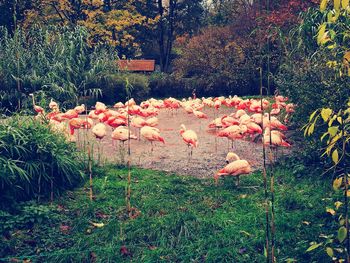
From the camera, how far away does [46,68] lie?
1009 cm

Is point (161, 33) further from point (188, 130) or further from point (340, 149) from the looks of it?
point (340, 149)

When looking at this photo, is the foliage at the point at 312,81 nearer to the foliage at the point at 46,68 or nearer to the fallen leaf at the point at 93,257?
the fallen leaf at the point at 93,257

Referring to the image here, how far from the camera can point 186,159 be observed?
5.62m

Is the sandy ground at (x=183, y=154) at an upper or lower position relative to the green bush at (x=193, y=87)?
lower

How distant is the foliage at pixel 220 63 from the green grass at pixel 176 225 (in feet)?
34.8

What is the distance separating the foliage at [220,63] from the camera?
48.5 ft

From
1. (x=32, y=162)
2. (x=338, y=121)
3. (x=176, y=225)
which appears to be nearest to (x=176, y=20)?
(x=32, y=162)

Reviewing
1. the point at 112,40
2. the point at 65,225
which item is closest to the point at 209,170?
the point at 65,225

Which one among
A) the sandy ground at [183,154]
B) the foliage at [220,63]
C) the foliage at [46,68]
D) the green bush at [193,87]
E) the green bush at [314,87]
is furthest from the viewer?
the green bush at [193,87]

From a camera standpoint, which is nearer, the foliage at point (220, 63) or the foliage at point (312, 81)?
the foliage at point (312, 81)

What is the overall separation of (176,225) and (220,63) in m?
12.1

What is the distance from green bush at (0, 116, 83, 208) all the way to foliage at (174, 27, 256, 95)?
1079cm

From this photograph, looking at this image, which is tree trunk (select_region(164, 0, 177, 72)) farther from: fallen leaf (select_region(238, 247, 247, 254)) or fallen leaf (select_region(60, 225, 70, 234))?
fallen leaf (select_region(238, 247, 247, 254))

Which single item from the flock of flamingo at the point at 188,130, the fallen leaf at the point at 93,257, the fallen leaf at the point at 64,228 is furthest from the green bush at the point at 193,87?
the fallen leaf at the point at 93,257
